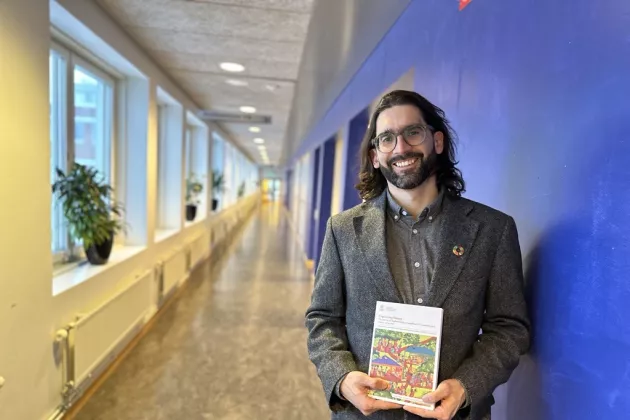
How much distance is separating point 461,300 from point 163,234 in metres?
5.30

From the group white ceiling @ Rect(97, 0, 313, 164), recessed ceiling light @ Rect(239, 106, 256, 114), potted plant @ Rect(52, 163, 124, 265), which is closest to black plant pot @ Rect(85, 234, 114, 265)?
potted plant @ Rect(52, 163, 124, 265)

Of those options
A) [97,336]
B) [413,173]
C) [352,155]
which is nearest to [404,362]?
[413,173]

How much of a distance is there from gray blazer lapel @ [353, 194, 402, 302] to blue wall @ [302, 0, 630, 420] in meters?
0.37

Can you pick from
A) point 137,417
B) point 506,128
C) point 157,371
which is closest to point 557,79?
point 506,128

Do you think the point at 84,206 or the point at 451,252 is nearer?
the point at 451,252

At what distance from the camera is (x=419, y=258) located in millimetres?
1083

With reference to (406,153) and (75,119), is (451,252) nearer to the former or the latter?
(406,153)

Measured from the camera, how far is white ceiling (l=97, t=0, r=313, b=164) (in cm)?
324

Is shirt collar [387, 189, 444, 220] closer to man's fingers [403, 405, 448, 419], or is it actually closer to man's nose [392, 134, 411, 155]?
man's nose [392, 134, 411, 155]

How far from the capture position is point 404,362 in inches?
40.1

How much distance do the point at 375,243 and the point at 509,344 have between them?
414 millimetres

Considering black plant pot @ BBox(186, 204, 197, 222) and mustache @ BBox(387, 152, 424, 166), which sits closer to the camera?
mustache @ BBox(387, 152, 424, 166)

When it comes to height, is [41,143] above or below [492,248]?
above

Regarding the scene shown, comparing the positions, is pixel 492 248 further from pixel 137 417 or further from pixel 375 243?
pixel 137 417
